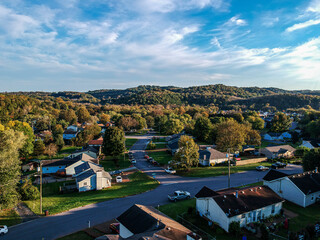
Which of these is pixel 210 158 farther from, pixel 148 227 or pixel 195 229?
pixel 148 227

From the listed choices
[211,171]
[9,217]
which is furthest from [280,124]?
[9,217]

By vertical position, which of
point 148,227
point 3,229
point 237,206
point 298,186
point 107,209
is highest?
point 298,186

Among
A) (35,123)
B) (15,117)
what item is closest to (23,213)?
(35,123)

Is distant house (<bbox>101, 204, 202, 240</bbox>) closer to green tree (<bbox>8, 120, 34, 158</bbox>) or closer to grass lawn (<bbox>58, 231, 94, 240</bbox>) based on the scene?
grass lawn (<bbox>58, 231, 94, 240</bbox>)

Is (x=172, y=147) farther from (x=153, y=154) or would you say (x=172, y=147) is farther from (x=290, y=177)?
(x=290, y=177)

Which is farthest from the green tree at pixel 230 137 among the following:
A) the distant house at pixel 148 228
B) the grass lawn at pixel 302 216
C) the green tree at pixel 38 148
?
the green tree at pixel 38 148

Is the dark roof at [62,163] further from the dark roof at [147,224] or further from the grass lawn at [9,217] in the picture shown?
the dark roof at [147,224]
